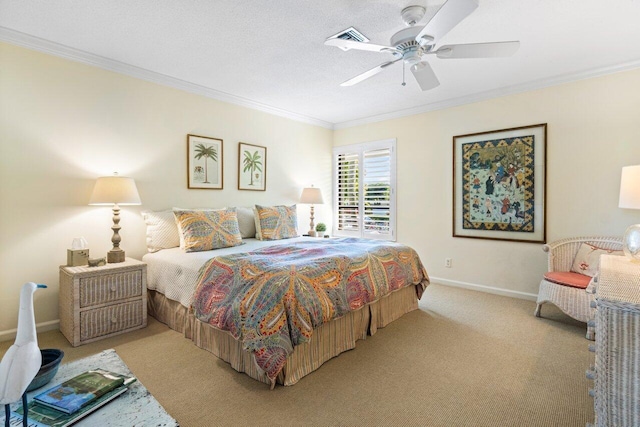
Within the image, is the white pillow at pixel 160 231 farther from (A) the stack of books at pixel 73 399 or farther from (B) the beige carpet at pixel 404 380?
(A) the stack of books at pixel 73 399

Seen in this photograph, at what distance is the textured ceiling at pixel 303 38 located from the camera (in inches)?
88.1

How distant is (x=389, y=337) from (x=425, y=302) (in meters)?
1.13

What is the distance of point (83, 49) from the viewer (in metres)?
2.87

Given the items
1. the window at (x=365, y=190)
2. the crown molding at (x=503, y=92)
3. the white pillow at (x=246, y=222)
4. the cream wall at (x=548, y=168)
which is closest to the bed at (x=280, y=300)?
the white pillow at (x=246, y=222)

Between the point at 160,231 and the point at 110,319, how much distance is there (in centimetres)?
A: 95

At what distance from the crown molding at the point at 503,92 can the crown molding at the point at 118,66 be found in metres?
1.67

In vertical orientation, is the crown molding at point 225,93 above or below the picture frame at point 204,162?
above

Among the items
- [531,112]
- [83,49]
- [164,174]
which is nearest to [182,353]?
[164,174]

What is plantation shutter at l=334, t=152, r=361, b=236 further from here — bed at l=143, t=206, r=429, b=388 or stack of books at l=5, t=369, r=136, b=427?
stack of books at l=5, t=369, r=136, b=427

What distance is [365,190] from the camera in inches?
206

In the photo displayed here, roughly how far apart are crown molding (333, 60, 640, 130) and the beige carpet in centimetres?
261

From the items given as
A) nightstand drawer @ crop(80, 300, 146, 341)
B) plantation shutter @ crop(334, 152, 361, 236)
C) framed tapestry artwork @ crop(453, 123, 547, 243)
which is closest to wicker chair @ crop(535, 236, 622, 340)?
framed tapestry artwork @ crop(453, 123, 547, 243)

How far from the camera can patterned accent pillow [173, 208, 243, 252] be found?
312 centimetres

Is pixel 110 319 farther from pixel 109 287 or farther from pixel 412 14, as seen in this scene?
pixel 412 14
